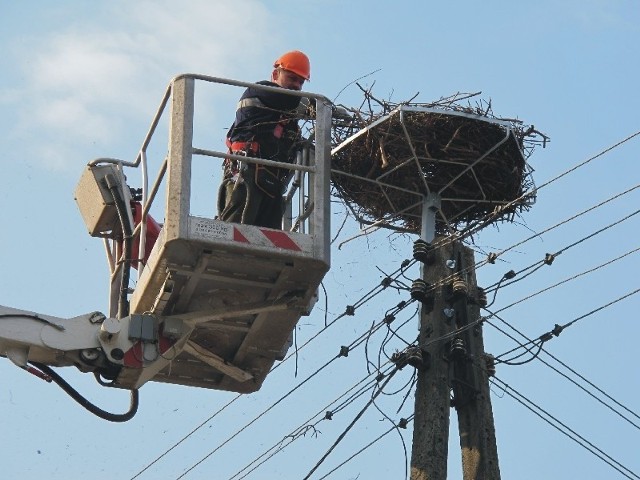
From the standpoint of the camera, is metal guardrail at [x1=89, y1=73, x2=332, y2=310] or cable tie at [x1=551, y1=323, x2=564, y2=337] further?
cable tie at [x1=551, y1=323, x2=564, y2=337]

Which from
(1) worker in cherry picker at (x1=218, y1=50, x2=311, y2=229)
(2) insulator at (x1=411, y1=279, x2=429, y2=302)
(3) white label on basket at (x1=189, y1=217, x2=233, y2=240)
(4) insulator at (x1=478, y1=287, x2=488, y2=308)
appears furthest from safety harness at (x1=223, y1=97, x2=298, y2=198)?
(4) insulator at (x1=478, y1=287, x2=488, y2=308)

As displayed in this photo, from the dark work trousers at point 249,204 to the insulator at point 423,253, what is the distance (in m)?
1.57

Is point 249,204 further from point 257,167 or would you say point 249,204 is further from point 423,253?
point 423,253

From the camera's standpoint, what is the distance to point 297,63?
36.1 ft

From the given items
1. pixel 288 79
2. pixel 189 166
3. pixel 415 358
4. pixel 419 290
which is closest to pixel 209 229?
pixel 189 166

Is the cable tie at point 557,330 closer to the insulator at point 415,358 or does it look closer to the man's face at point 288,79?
the insulator at point 415,358

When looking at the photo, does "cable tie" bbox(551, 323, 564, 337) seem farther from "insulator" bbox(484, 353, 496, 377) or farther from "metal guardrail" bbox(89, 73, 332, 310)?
"metal guardrail" bbox(89, 73, 332, 310)

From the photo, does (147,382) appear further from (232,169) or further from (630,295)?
(630,295)

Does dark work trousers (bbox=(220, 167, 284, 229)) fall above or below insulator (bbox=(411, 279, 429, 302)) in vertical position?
below

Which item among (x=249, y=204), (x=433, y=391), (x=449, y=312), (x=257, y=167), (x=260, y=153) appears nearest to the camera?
(x=249, y=204)

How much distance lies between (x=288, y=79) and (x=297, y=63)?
0.41 feet

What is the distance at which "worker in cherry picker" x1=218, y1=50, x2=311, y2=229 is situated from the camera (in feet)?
33.0

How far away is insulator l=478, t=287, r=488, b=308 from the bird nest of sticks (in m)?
0.94

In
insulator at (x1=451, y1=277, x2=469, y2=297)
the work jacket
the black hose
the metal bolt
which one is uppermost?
the work jacket
